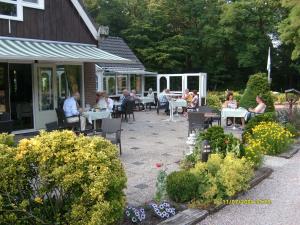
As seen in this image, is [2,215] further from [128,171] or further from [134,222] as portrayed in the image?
[128,171]

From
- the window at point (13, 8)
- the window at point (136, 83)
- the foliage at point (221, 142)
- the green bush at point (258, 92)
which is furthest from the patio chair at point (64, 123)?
the window at point (136, 83)

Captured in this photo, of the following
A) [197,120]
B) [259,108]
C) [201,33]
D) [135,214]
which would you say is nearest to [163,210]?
[135,214]

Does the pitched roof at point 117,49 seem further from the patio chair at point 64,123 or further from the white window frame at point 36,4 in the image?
the patio chair at point 64,123

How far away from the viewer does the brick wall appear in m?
14.4

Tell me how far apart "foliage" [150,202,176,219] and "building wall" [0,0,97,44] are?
835 cm

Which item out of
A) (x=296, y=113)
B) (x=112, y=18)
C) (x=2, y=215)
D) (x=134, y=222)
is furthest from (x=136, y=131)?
(x=112, y=18)

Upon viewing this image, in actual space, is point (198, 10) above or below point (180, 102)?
above

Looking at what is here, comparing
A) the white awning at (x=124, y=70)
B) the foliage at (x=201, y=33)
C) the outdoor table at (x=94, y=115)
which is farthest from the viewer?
the foliage at (x=201, y=33)

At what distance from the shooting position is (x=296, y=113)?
13.2 meters

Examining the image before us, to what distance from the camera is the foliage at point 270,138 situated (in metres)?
9.27

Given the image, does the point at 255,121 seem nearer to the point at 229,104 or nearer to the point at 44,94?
the point at 229,104

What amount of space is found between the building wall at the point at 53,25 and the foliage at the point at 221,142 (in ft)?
23.8

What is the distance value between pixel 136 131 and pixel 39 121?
3374 millimetres

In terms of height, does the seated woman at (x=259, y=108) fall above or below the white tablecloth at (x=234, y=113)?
above
